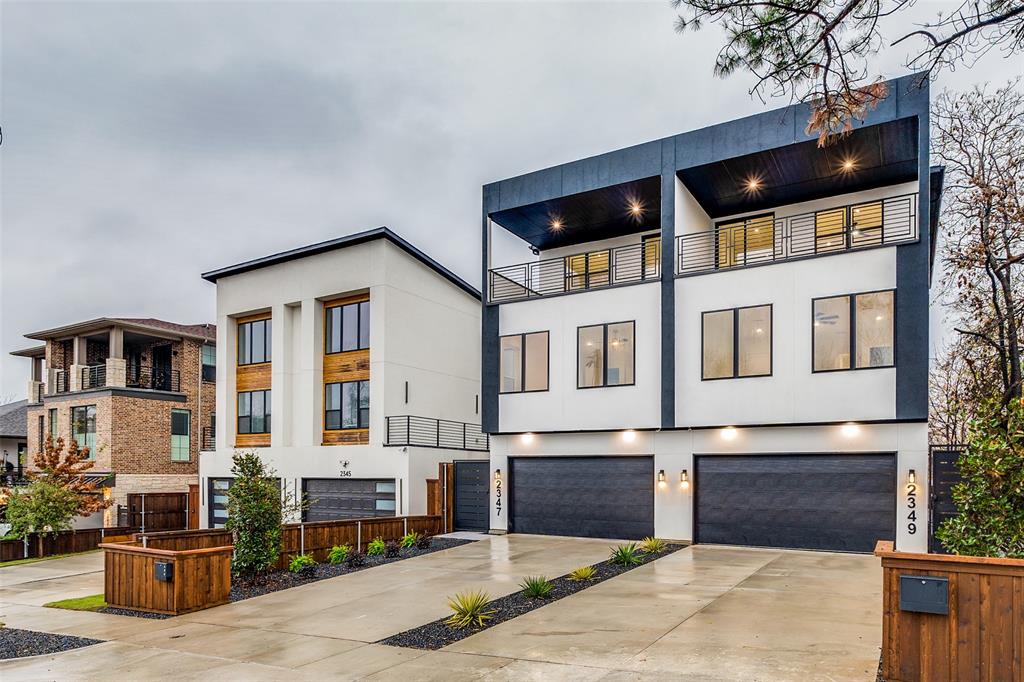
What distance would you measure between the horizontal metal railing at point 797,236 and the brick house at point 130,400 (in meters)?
23.1

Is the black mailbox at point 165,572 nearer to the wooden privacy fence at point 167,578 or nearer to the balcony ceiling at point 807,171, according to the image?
the wooden privacy fence at point 167,578

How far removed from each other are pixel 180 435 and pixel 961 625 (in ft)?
103

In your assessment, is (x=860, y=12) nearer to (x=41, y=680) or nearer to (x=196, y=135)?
(x=41, y=680)

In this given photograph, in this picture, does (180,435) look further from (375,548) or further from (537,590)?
(537,590)

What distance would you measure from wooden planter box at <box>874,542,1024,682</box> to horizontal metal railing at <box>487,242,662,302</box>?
13.3 metres

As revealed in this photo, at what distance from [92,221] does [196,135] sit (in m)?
14.1

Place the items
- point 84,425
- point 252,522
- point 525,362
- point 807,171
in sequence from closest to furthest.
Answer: point 252,522, point 807,171, point 525,362, point 84,425

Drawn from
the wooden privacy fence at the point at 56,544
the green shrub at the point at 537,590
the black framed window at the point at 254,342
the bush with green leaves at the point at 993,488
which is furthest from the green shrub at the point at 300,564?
the black framed window at the point at 254,342

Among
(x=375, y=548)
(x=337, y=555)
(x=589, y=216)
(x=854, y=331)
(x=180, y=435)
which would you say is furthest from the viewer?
(x=180, y=435)

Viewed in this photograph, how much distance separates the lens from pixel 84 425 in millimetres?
30641

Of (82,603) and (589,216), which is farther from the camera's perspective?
(589,216)

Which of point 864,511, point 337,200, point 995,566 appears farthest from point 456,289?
point 337,200

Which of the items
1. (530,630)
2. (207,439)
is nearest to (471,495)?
(530,630)

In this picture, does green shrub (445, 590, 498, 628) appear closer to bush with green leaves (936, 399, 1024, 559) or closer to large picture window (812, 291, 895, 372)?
bush with green leaves (936, 399, 1024, 559)
